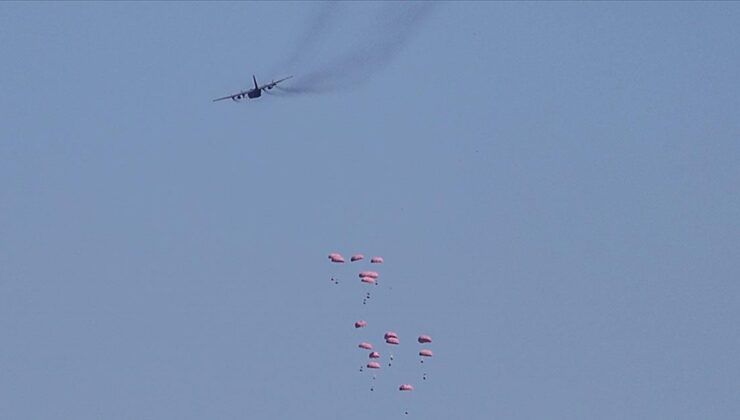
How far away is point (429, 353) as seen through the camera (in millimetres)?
197375

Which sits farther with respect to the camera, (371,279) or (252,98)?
(371,279)

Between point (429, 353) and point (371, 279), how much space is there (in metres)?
7.73

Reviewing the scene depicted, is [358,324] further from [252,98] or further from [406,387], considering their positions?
[252,98]

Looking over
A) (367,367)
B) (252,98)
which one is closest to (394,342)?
(367,367)

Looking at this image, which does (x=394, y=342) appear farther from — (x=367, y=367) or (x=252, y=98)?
(x=252, y=98)

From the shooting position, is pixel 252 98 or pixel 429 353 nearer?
pixel 252 98

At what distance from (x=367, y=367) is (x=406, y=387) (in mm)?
4052

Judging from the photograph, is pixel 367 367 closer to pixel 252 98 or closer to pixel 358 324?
pixel 358 324

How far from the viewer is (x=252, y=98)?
179m

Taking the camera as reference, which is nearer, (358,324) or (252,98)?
(252,98)

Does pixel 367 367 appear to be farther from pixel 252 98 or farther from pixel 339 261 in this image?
pixel 252 98

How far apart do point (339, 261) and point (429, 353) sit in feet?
30.2

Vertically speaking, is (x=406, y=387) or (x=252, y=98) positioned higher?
(x=252, y=98)

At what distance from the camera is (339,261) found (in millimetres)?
191375
